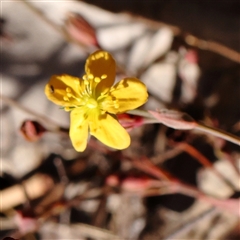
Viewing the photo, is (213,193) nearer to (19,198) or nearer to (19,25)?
(19,198)

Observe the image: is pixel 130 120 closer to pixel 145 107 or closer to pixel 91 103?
pixel 91 103

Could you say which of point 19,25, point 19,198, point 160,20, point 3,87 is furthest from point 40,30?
point 19,198

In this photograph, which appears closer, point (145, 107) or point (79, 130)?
point (79, 130)

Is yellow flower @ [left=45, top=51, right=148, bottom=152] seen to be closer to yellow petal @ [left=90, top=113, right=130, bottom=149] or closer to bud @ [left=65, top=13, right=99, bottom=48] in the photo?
yellow petal @ [left=90, top=113, right=130, bottom=149]

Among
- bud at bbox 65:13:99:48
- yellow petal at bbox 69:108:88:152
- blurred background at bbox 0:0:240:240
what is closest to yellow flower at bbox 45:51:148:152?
yellow petal at bbox 69:108:88:152

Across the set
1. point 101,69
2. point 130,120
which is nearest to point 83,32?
point 101,69

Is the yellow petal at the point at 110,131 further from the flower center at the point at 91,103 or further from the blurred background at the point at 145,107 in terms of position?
the blurred background at the point at 145,107

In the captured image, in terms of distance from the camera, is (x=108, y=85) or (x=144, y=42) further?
(x=144, y=42)
